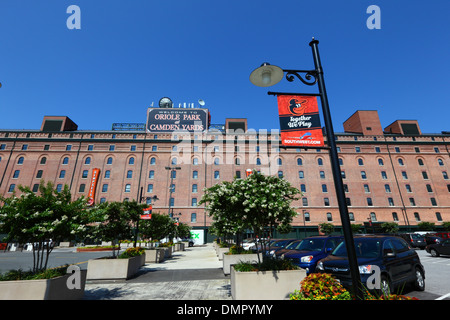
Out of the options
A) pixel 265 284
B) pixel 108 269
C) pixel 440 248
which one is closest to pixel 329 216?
pixel 440 248

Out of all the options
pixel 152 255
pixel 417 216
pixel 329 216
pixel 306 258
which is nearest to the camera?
pixel 306 258

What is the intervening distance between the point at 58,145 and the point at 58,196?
5653 cm

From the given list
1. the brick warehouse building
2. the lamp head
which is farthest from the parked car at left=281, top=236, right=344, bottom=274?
the brick warehouse building

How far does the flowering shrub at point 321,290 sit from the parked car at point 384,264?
2636 millimetres

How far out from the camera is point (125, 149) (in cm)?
5366

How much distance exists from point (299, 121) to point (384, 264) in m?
5.49

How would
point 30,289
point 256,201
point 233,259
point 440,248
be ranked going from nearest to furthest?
point 30,289 → point 256,201 → point 233,259 → point 440,248

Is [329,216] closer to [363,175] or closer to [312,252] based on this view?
[363,175]

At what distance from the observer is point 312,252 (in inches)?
417

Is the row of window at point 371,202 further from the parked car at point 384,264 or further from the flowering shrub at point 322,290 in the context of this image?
the flowering shrub at point 322,290

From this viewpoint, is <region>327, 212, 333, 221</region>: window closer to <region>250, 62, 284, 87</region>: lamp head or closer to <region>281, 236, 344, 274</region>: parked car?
<region>281, 236, 344, 274</region>: parked car

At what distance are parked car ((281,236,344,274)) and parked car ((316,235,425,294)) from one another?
5.41 ft

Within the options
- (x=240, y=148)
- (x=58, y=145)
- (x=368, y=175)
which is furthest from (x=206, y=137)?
(x=368, y=175)
